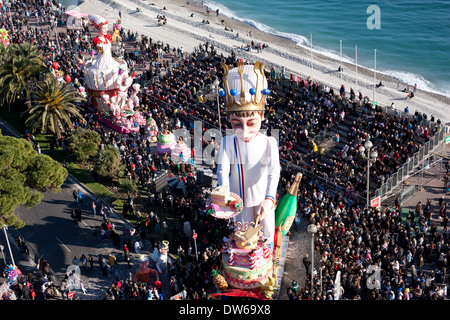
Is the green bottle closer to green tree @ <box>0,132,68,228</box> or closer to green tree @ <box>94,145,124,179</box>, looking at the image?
green tree @ <box>0,132,68,228</box>

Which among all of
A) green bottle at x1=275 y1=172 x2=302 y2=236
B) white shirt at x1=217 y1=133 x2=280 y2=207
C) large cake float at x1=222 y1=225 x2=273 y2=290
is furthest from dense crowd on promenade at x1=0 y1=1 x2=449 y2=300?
white shirt at x1=217 y1=133 x2=280 y2=207

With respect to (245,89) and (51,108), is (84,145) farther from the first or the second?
(245,89)

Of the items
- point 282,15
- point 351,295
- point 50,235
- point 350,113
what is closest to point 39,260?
point 50,235

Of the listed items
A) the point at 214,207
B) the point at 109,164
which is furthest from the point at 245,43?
the point at 214,207

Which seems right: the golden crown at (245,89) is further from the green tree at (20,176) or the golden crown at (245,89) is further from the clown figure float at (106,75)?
the clown figure float at (106,75)

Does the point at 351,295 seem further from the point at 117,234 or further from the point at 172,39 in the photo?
the point at 172,39

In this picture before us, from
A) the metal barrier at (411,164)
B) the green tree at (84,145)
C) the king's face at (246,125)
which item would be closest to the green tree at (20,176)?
the green tree at (84,145)

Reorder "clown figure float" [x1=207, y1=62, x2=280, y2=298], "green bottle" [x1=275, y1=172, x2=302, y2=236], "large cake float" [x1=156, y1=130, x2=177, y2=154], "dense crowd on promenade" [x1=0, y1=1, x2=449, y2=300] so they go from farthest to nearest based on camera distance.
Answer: "large cake float" [x1=156, y1=130, x2=177, y2=154] → "green bottle" [x1=275, y1=172, x2=302, y2=236] → "dense crowd on promenade" [x1=0, y1=1, x2=449, y2=300] → "clown figure float" [x1=207, y1=62, x2=280, y2=298]
